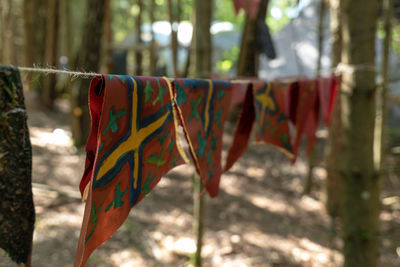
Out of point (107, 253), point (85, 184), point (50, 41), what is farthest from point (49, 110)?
point (85, 184)

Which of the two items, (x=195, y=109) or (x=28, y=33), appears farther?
(x=28, y=33)

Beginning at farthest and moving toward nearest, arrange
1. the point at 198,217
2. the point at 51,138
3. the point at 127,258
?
the point at 51,138
the point at 127,258
the point at 198,217

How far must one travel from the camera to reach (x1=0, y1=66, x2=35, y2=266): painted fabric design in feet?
2.76

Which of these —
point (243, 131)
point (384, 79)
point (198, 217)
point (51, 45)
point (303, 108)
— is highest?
point (51, 45)

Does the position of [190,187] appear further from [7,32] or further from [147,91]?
[7,32]

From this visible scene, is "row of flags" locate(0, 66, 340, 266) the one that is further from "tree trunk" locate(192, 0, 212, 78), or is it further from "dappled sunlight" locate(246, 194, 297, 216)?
"dappled sunlight" locate(246, 194, 297, 216)

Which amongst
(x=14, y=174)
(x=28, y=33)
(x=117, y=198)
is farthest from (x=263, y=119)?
(x=28, y=33)

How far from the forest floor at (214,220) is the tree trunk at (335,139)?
0.20 metres

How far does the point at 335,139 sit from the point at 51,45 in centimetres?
464

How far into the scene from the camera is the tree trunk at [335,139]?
3.69 metres

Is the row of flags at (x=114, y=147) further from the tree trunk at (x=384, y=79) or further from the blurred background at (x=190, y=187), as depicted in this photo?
the tree trunk at (x=384, y=79)

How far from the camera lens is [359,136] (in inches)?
79.0

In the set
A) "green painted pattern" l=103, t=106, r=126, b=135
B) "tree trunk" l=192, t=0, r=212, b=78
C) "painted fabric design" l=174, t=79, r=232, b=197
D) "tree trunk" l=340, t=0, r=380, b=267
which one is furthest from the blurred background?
"painted fabric design" l=174, t=79, r=232, b=197

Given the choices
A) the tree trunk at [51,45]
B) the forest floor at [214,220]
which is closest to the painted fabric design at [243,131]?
the forest floor at [214,220]
